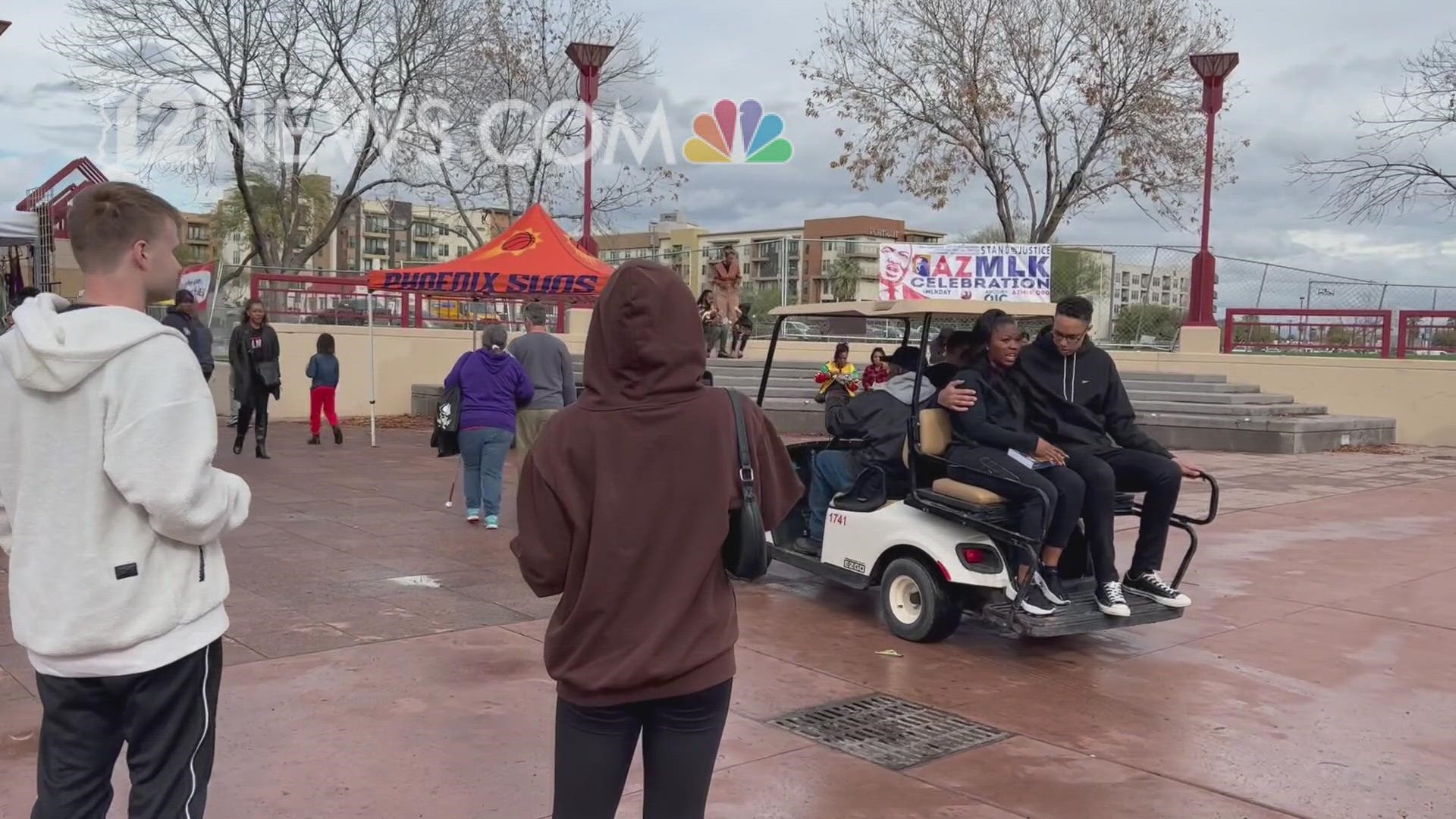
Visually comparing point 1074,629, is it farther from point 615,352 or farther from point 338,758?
point 615,352

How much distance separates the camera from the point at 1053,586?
19.0 feet

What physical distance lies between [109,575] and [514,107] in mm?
24848

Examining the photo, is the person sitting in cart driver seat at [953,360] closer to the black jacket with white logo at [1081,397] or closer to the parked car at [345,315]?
the black jacket with white logo at [1081,397]

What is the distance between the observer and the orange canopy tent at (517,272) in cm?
1409

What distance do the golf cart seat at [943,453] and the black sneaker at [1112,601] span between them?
2.30ft

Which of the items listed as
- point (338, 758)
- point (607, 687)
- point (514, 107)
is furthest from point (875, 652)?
point (514, 107)

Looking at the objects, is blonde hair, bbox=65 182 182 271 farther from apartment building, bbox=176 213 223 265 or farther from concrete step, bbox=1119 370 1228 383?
concrete step, bbox=1119 370 1228 383

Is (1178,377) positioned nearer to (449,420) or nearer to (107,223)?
(449,420)

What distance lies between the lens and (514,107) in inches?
1019

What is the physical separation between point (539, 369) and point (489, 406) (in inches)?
28.1

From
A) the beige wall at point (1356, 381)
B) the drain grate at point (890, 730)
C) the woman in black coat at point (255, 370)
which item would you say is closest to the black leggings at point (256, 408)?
the woman in black coat at point (255, 370)

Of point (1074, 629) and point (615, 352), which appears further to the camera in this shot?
point (1074, 629)

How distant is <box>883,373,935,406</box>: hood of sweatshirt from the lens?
6.48 metres

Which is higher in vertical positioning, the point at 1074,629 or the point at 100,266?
the point at 100,266
